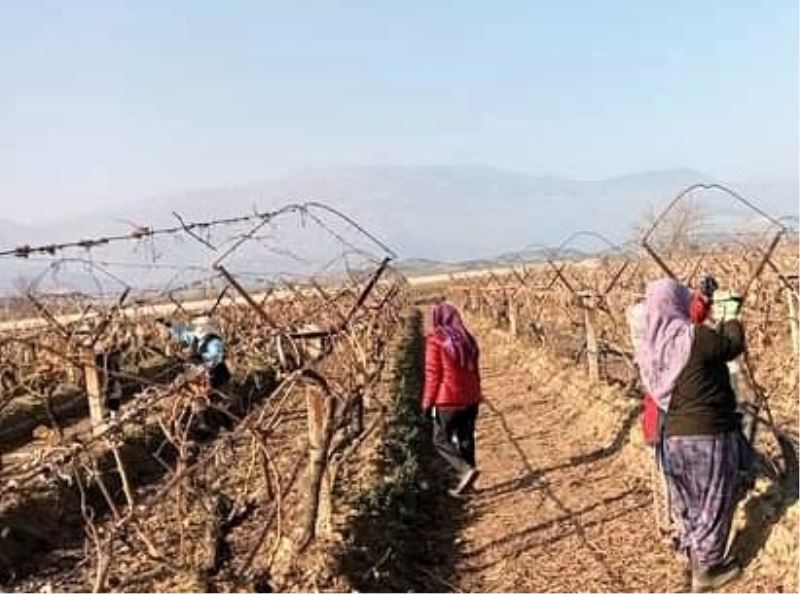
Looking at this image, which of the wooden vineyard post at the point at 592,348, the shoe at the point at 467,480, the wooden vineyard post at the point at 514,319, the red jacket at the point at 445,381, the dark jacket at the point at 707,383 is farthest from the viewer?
the wooden vineyard post at the point at 514,319

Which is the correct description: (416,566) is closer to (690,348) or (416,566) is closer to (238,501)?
(238,501)

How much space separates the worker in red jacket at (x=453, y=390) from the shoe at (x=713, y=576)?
10.4ft

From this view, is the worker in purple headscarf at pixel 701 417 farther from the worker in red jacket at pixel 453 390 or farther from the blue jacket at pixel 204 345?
the blue jacket at pixel 204 345

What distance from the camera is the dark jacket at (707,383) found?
594 centimetres

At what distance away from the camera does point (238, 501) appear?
8.47m

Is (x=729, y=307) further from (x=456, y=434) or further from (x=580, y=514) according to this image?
(x=456, y=434)

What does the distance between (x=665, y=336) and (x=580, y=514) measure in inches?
103

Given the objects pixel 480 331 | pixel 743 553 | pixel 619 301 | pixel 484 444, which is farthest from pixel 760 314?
pixel 480 331

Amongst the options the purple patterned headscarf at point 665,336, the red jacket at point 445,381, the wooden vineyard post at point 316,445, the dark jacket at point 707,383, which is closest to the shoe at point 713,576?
the dark jacket at point 707,383

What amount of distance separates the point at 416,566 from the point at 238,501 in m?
1.65

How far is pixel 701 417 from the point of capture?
597 centimetres

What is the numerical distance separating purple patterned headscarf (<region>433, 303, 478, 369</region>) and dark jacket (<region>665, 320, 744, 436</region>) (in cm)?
309

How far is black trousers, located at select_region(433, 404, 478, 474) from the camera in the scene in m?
8.96

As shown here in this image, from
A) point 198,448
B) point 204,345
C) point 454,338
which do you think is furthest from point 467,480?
point 204,345
